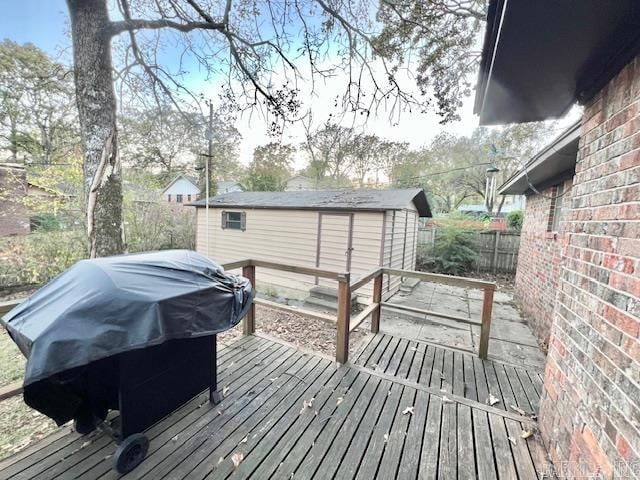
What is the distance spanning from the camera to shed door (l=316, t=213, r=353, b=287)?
7.22 metres

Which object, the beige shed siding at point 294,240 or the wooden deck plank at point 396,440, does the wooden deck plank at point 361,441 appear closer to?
the wooden deck plank at point 396,440

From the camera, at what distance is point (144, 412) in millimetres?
1688

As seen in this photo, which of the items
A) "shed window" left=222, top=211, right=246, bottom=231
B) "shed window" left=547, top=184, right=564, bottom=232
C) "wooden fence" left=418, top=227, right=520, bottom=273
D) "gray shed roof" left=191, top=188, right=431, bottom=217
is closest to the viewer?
"shed window" left=547, top=184, right=564, bottom=232

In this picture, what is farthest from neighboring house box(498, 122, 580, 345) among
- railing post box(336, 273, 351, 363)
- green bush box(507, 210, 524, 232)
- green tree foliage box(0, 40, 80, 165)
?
green tree foliage box(0, 40, 80, 165)

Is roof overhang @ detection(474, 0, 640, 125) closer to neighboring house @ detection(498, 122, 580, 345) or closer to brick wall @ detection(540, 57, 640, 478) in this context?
brick wall @ detection(540, 57, 640, 478)

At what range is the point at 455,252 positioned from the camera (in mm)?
10328

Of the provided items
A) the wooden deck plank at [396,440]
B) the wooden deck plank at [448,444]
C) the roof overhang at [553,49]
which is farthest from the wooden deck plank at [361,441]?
the roof overhang at [553,49]

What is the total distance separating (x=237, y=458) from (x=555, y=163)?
15.9 ft

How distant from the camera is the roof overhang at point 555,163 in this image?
2752 millimetres

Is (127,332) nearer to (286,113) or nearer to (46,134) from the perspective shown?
(286,113)

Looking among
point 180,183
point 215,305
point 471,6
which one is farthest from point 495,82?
point 180,183

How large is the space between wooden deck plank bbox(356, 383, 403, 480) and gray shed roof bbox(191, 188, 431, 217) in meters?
4.69

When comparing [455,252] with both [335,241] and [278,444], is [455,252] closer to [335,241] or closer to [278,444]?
[335,241]

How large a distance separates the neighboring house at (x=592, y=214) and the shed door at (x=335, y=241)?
5317 millimetres
